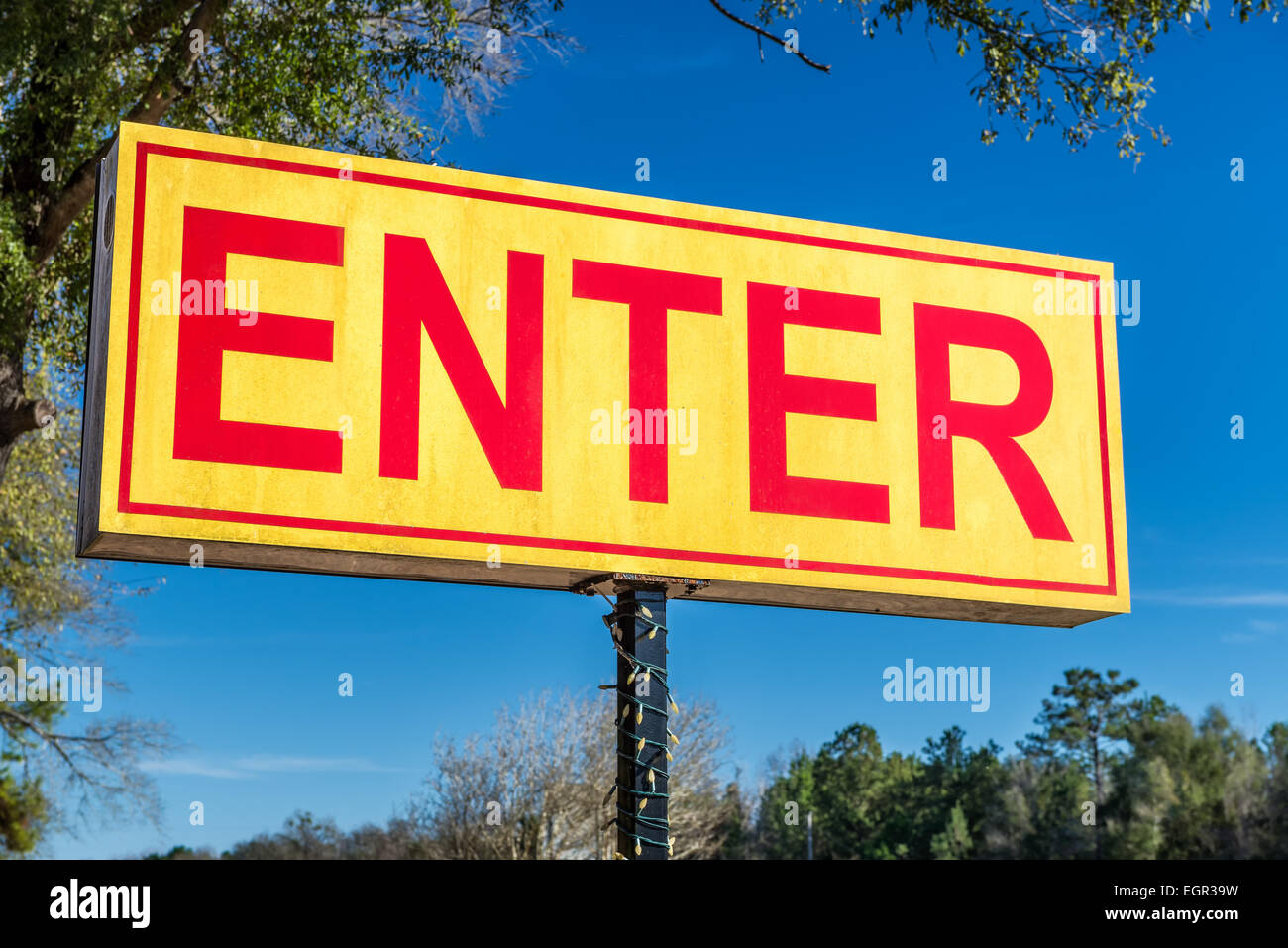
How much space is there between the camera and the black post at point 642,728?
5.81 meters

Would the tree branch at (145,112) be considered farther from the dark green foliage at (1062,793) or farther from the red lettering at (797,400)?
the dark green foliage at (1062,793)

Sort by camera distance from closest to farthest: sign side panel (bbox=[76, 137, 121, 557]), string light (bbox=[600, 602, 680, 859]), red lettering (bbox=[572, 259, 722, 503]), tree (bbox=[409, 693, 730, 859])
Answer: sign side panel (bbox=[76, 137, 121, 557])
string light (bbox=[600, 602, 680, 859])
red lettering (bbox=[572, 259, 722, 503])
tree (bbox=[409, 693, 730, 859])

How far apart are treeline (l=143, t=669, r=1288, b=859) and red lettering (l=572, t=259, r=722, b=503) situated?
37.0m

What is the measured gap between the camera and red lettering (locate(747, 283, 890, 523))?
647 centimetres

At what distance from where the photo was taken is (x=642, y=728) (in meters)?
5.89

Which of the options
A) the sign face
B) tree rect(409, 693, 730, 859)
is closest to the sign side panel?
the sign face

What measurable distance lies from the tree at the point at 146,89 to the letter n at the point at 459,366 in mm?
7344

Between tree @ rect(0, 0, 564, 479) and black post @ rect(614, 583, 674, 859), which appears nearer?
black post @ rect(614, 583, 674, 859)

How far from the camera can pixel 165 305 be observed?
5871mm

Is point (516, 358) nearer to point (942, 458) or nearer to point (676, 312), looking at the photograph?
point (676, 312)

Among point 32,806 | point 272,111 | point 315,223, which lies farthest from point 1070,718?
point 315,223

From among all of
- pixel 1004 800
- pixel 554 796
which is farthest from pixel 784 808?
pixel 554 796

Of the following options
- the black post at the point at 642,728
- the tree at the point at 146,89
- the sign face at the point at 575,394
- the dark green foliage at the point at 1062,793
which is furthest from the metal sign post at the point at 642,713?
the dark green foliage at the point at 1062,793

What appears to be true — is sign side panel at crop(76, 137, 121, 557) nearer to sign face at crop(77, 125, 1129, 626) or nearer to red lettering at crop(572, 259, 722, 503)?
sign face at crop(77, 125, 1129, 626)
